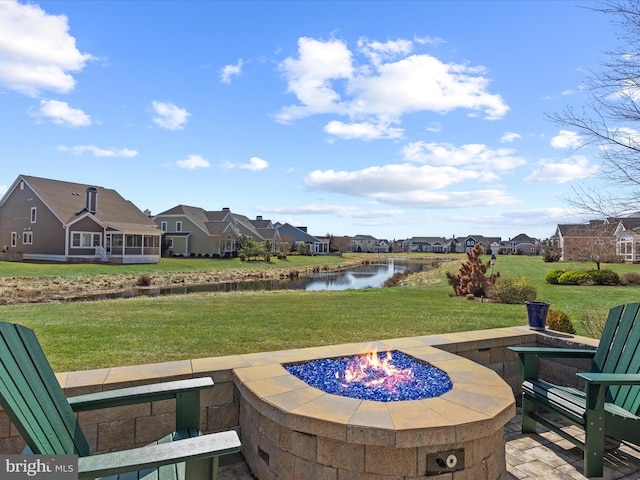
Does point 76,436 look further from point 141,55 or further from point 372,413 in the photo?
point 141,55

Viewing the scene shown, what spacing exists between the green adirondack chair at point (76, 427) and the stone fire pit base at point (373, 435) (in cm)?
61

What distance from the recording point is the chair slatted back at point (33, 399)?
75.5 inches

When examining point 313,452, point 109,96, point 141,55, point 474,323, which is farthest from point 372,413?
point 109,96

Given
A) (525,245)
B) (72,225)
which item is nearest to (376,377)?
(72,225)

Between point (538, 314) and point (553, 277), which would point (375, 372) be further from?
point (553, 277)

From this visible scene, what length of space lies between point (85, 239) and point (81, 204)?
3.99m

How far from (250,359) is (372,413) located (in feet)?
5.77

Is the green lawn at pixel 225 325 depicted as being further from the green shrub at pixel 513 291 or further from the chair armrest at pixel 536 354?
the chair armrest at pixel 536 354

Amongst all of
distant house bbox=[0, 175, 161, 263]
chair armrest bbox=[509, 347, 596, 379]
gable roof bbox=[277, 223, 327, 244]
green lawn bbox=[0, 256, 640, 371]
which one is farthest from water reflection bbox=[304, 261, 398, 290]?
gable roof bbox=[277, 223, 327, 244]

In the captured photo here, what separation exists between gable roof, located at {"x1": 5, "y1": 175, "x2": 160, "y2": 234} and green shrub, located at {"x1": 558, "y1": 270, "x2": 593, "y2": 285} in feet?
106

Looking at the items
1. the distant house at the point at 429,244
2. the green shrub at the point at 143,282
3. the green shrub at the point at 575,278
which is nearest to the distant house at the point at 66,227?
the green shrub at the point at 143,282

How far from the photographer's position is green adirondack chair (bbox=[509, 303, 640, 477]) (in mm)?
3105

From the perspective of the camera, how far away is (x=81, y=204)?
32.5 metres

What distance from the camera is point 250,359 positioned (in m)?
4.02
